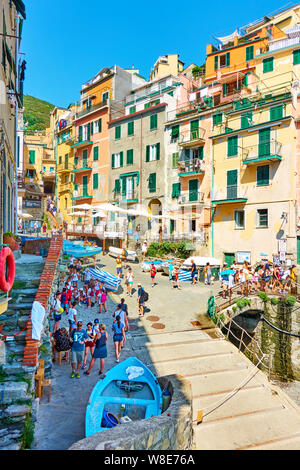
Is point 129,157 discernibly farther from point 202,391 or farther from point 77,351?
point 202,391

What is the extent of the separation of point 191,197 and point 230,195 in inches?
180

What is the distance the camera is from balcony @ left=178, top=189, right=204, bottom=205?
97.1 ft

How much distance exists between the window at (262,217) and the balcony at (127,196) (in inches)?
580

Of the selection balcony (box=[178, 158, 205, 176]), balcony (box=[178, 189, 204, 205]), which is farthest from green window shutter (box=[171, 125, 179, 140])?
balcony (box=[178, 189, 204, 205])

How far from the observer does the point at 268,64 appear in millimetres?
29531

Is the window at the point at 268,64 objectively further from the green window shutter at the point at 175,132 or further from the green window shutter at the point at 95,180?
the green window shutter at the point at 95,180

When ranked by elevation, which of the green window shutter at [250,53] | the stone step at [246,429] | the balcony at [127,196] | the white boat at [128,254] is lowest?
the stone step at [246,429]

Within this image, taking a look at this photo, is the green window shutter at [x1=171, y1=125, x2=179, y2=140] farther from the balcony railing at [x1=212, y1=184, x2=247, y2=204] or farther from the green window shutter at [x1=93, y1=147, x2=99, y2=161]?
the green window shutter at [x1=93, y1=147, x2=99, y2=161]

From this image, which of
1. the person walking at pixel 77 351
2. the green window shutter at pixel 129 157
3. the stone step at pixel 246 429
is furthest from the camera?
the green window shutter at pixel 129 157

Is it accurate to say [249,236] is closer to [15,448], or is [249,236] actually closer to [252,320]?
[252,320]

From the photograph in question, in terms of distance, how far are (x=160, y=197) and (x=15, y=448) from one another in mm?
28730

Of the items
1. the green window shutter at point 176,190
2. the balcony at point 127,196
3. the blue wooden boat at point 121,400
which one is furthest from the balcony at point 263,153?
the blue wooden boat at point 121,400

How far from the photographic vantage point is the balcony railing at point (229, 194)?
2608 centimetres

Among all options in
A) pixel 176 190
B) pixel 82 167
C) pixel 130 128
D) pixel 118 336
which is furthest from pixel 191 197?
pixel 118 336
